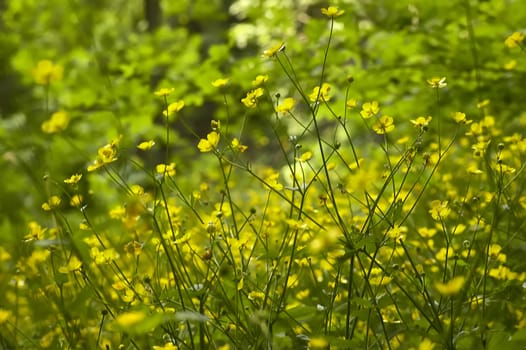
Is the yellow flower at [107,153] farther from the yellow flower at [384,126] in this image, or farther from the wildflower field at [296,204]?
the yellow flower at [384,126]

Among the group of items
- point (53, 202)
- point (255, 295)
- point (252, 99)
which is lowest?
point (255, 295)

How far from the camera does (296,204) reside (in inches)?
78.5

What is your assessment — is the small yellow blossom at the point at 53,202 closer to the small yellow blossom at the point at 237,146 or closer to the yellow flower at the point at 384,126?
the small yellow blossom at the point at 237,146

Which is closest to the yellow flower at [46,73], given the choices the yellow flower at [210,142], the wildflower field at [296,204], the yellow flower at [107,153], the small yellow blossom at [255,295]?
the wildflower field at [296,204]

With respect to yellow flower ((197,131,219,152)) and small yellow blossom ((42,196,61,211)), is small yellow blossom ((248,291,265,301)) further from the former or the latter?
small yellow blossom ((42,196,61,211))

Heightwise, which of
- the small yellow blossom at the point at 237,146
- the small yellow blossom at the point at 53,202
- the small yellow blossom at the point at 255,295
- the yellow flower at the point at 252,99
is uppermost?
the yellow flower at the point at 252,99

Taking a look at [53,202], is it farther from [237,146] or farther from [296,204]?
[296,204]

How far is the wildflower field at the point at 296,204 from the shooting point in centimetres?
108

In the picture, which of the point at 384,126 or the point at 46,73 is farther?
the point at 384,126

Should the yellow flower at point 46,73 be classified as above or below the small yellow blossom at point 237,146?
above

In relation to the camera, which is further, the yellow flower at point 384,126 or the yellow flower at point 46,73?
the yellow flower at point 384,126

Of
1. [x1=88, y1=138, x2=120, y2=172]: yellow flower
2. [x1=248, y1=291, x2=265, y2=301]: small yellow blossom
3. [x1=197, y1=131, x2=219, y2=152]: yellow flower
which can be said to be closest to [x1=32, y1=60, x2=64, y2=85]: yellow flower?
[x1=88, y1=138, x2=120, y2=172]: yellow flower

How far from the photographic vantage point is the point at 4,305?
1562 mm

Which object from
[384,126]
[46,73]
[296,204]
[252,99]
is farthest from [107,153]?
[296,204]
